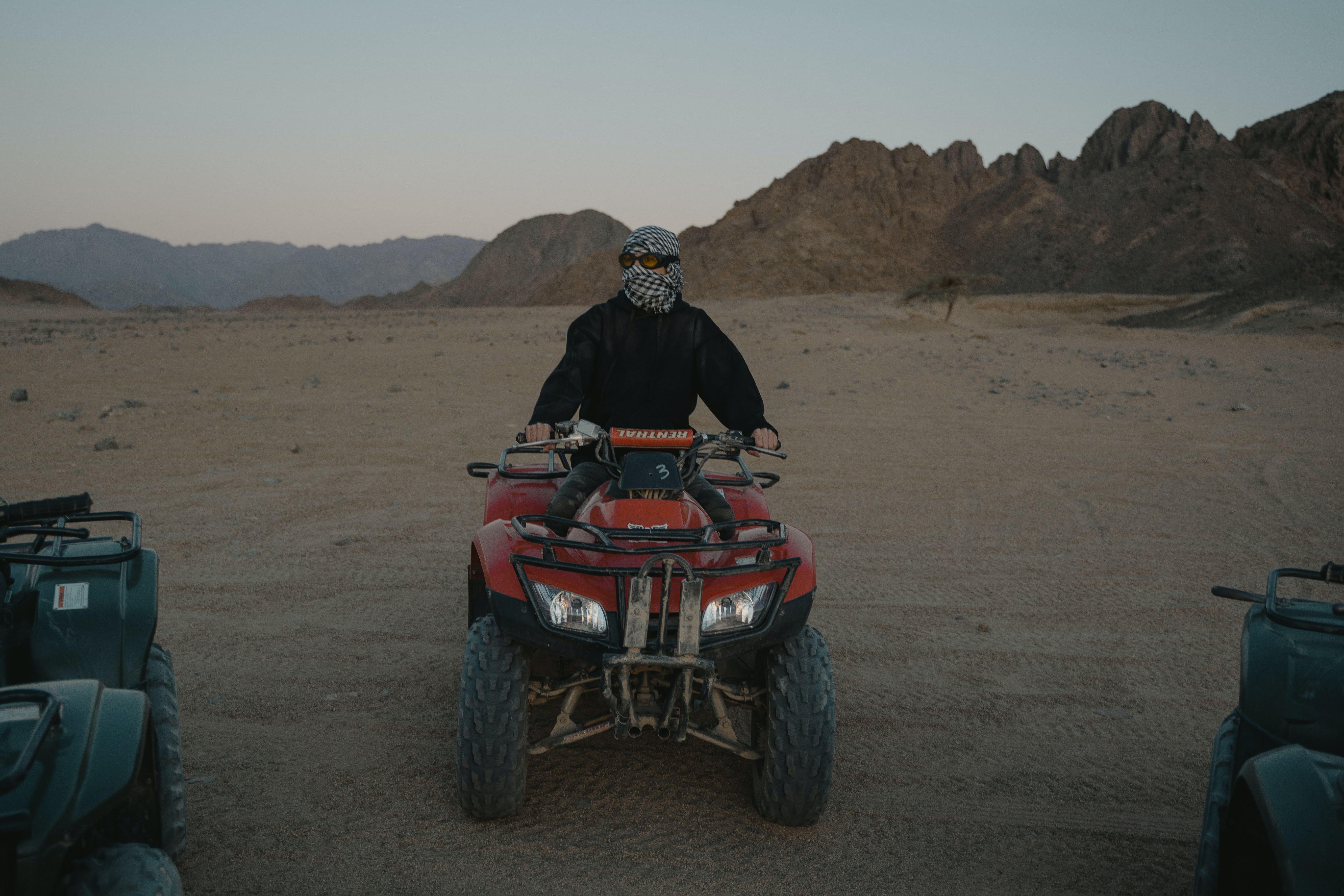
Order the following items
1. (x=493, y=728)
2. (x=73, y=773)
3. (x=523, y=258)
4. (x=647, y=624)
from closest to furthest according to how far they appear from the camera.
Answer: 1. (x=73, y=773)
2. (x=647, y=624)
3. (x=493, y=728)
4. (x=523, y=258)

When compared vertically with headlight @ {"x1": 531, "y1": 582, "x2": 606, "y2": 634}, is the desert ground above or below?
below

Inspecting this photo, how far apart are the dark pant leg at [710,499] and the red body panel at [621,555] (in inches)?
4.7

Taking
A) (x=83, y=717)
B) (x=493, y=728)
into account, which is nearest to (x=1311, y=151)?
(x=493, y=728)

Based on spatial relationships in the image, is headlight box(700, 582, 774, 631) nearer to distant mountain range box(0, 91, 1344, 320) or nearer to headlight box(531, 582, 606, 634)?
headlight box(531, 582, 606, 634)

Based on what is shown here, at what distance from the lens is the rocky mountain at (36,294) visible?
247 feet

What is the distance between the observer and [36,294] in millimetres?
79875

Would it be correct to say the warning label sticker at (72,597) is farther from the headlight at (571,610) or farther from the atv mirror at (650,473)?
the atv mirror at (650,473)

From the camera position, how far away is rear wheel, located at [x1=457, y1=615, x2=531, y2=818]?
11.0 feet

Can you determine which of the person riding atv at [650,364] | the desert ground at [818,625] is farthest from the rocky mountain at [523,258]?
the person riding atv at [650,364]

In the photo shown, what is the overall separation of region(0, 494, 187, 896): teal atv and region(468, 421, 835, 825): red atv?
102cm

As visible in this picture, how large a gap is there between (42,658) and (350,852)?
1.18 metres

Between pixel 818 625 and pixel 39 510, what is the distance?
4.01 meters

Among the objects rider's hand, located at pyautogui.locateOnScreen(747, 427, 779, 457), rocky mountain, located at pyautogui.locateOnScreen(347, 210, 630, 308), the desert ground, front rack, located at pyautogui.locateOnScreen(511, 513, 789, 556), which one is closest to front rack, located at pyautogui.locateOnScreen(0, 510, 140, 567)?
the desert ground

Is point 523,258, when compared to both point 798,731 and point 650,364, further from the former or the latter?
point 798,731
